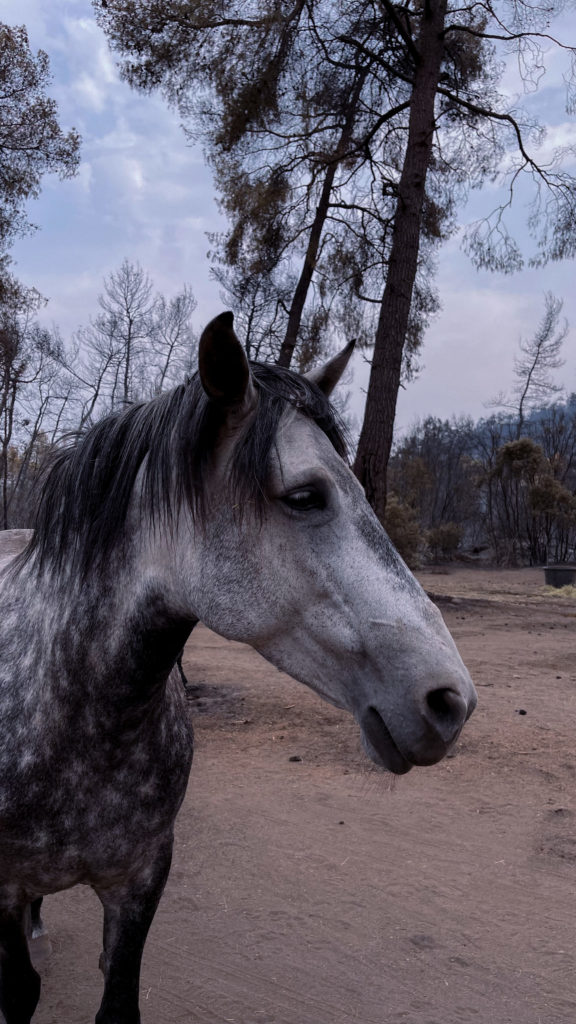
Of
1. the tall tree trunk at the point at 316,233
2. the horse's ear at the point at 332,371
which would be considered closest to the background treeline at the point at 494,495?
the tall tree trunk at the point at 316,233

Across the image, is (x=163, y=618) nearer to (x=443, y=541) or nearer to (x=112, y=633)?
(x=112, y=633)

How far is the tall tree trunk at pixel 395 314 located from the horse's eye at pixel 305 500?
6.50 m

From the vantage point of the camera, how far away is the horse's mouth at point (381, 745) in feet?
3.82

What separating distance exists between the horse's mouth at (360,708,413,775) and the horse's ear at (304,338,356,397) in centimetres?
86

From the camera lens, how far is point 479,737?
16.0 ft

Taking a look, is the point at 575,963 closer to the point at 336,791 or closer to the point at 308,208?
the point at 336,791

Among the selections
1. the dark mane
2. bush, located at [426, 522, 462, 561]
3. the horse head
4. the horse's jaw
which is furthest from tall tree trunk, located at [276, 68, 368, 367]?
bush, located at [426, 522, 462, 561]

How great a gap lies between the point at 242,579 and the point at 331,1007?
70.7 inches

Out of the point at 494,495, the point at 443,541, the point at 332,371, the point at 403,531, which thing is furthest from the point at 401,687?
the point at 494,495

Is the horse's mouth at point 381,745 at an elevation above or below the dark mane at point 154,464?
below

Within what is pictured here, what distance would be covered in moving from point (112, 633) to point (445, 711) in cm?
72

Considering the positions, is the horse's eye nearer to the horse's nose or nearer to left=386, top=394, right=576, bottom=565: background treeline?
Result: the horse's nose

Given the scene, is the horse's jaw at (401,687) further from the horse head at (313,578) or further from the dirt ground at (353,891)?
the dirt ground at (353,891)

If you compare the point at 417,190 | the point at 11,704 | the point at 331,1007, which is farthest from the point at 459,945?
the point at 417,190
